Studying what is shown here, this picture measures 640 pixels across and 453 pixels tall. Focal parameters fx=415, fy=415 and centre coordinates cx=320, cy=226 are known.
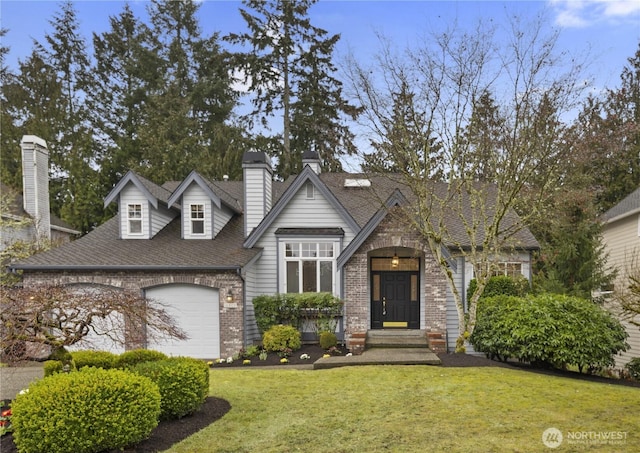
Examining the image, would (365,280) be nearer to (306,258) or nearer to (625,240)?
(306,258)

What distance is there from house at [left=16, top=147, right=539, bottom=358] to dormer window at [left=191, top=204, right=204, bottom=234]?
0.04 metres

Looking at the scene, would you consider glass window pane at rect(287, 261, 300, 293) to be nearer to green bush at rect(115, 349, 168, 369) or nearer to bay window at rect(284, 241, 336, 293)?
bay window at rect(284, 241, 336, 293)

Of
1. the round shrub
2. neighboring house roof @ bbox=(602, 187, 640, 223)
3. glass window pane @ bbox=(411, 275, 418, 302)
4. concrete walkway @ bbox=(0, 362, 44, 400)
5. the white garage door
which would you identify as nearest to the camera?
the round shrub

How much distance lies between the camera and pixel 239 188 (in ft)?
60.6

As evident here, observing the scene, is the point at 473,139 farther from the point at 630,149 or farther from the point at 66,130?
the point at 66,130

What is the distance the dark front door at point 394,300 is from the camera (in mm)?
14516

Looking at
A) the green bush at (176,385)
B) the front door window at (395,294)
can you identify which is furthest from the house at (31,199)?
Answer: the green bush at (176,385)

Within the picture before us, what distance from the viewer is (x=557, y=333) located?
31.9 feet

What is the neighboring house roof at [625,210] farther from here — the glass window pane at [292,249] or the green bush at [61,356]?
the green bush at [61,356]

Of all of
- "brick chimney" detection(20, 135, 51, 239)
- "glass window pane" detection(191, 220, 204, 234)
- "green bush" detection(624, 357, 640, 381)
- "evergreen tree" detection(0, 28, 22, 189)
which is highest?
"evergreen tree" detection(0, 28, 22, 189)

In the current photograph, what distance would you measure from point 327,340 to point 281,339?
1443 millimetres

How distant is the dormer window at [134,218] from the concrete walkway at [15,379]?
534 centimetres

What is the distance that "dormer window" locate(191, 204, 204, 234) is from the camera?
599 inches

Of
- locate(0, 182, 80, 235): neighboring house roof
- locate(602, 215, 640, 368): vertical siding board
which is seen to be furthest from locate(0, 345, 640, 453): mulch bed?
locate(0, 182, 80, 235): neighboring house roof
